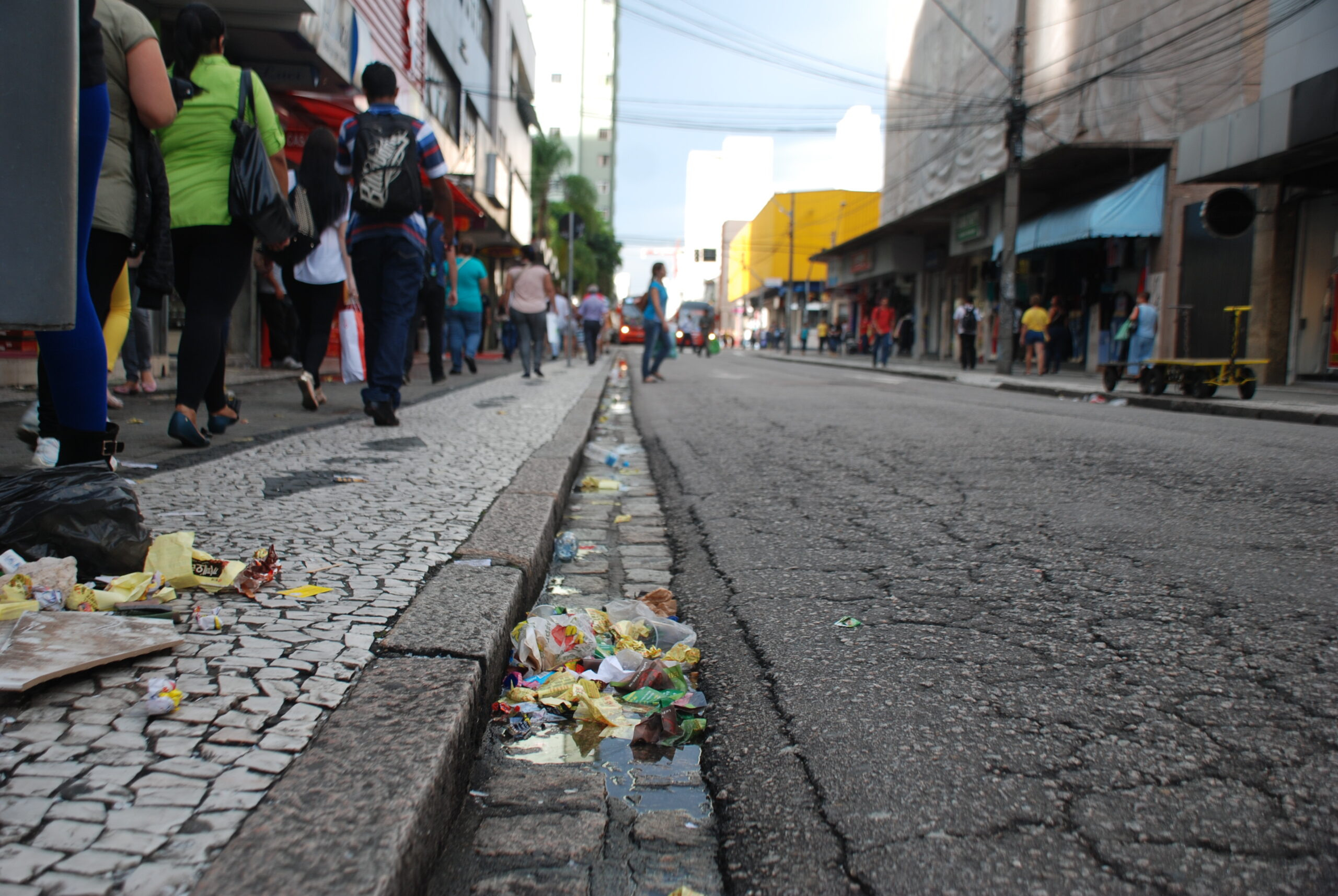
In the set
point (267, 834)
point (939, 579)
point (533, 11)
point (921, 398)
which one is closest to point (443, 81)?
point (921, 398)

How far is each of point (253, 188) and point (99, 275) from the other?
885 millimetres

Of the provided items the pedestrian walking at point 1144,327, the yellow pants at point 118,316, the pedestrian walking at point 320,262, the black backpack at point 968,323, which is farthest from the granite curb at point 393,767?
the black backpack at point 968,323

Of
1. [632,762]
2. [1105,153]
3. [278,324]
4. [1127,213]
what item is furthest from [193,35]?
[1105,153]

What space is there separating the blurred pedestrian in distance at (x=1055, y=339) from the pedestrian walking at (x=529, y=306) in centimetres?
1141

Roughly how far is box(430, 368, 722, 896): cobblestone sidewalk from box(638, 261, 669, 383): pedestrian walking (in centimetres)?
1214

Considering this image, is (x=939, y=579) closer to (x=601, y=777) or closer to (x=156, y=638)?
(x=601, y=777)

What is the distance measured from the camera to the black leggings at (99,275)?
3.35 meters

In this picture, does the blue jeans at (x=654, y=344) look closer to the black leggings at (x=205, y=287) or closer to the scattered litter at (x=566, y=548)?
the black leggings at (x=205, y=287)

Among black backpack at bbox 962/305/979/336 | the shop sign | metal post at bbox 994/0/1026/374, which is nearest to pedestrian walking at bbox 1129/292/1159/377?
metal post at bbox 994/0/1026/374

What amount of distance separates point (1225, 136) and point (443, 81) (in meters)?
14.5

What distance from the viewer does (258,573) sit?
2291mm

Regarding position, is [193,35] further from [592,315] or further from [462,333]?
[592,315]

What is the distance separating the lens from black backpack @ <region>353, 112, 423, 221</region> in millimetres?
5266

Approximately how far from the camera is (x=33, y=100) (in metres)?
1.94
